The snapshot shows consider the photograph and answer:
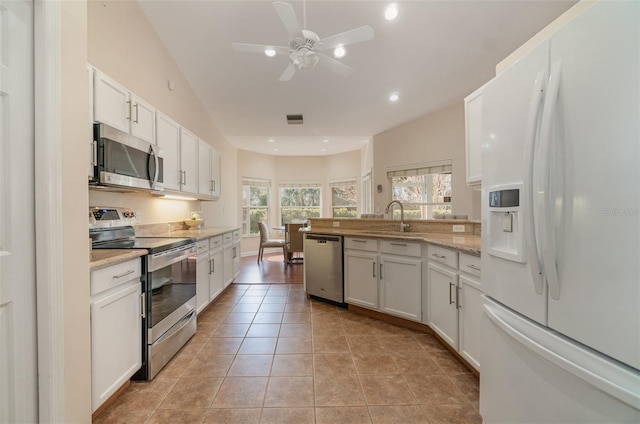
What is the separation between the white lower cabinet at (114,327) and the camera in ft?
4.49

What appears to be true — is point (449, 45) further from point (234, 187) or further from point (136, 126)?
point (234, 187)

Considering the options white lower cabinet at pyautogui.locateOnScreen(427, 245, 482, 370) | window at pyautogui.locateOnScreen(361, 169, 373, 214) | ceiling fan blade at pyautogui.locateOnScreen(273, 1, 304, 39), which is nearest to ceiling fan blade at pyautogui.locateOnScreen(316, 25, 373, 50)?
ceiling fan blade at pyautogui.locateOnScreen(273, 1, 304, 39)

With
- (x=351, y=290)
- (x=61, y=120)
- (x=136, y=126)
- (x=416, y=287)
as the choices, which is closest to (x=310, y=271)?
(x=351, y=290)

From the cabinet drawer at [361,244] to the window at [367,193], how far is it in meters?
2.95

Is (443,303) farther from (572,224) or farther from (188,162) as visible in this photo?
(188,162)

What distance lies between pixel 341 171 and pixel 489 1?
5194 mm

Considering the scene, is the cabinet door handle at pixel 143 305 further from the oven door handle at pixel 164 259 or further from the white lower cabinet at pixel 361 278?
the white lower cabinet at pixel 361 278

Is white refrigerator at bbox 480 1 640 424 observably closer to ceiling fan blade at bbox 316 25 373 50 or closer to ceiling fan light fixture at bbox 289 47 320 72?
ceiling fan blade at bbox 316 25 373 50

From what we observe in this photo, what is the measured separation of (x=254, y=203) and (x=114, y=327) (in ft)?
19.0

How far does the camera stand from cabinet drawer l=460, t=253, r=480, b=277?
5.67 feet

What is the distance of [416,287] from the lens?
2.44 meters

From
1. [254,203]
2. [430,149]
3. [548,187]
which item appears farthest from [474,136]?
[254,203]

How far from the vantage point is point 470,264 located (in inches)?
70.5

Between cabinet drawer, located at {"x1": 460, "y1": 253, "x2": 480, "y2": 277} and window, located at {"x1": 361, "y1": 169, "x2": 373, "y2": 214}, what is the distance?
3935 mm
